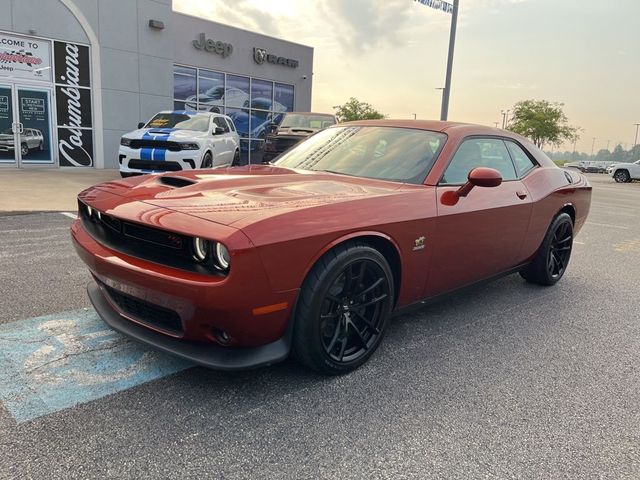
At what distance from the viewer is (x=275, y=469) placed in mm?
1899

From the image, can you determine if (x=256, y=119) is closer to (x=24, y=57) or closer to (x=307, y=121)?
(x=307, y=121)

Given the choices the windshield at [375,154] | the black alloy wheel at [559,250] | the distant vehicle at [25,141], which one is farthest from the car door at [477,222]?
the distant vehicle at [25,141]

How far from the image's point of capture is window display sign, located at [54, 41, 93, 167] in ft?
43.7

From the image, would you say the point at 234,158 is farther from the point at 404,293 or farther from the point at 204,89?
the point at 404,293

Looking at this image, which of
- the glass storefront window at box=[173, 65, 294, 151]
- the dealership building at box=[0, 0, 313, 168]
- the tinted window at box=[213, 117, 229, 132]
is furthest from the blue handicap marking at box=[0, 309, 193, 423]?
the glass storefront window at box=[173, 65, 294, 151]

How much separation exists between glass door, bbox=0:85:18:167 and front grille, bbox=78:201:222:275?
1233 cm

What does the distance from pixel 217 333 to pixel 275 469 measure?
2.09 feet

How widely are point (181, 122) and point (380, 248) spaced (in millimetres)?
8701

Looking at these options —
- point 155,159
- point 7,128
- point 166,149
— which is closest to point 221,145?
point 166,149

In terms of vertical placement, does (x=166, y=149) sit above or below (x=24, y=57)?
below

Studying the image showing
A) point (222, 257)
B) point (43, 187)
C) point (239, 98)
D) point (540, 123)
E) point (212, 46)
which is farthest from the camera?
point (540, 123)

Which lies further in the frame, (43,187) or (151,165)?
(43,187)

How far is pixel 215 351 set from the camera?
227 centimetres

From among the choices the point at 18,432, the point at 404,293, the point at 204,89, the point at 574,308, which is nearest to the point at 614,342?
the point at 574,308
